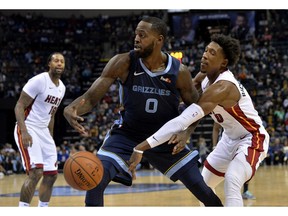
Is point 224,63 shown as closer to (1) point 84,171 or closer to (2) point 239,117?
(2) point 239,117

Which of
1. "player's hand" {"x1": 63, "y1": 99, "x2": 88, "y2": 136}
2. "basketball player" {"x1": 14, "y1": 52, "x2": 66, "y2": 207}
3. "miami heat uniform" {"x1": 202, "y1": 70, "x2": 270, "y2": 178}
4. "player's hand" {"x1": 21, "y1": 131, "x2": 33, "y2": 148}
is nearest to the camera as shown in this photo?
"player's hand" {"x1": 63, "y1": 99, "x2": 88, "y2": 136}

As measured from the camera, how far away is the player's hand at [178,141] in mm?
4945

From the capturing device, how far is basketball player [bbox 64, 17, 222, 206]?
5.02 meters

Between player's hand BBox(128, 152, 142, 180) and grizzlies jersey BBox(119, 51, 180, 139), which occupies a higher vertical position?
grizzlies jersey BBox(119, 51, 180, 139)

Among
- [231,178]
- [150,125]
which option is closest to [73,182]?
[150,125]

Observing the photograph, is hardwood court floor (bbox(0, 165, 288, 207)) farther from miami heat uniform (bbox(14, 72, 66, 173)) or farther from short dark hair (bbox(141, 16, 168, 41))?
short dark hair (bbox(141, 16, 168, 41))

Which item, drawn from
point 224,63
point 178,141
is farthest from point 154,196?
point 178,141

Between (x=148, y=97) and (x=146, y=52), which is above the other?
(x=146, y=52)

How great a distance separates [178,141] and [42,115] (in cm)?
278

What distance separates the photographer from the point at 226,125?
5.46 metres

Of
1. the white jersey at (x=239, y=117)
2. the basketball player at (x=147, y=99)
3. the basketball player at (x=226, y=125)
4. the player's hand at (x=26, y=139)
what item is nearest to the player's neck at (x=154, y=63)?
the basketball player at (x=147, y=99)

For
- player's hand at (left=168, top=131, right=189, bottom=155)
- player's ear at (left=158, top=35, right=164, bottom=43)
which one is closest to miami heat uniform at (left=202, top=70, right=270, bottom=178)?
player's hand at (left=168, top=131, right=189, bottom=155)

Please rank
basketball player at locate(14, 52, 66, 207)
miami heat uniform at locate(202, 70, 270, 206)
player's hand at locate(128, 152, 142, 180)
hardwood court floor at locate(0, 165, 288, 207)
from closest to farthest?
A: player's hand at locate(128, 152, 142, 180), miami heat uniform at locate(202, 70, 270, 206), basketball player at locate(14, 52, 66, 207), hardwood court floor at locate(0, 165, 288, 207)

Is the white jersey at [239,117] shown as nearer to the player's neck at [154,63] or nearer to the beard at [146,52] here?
the player's neck at [154,63]
